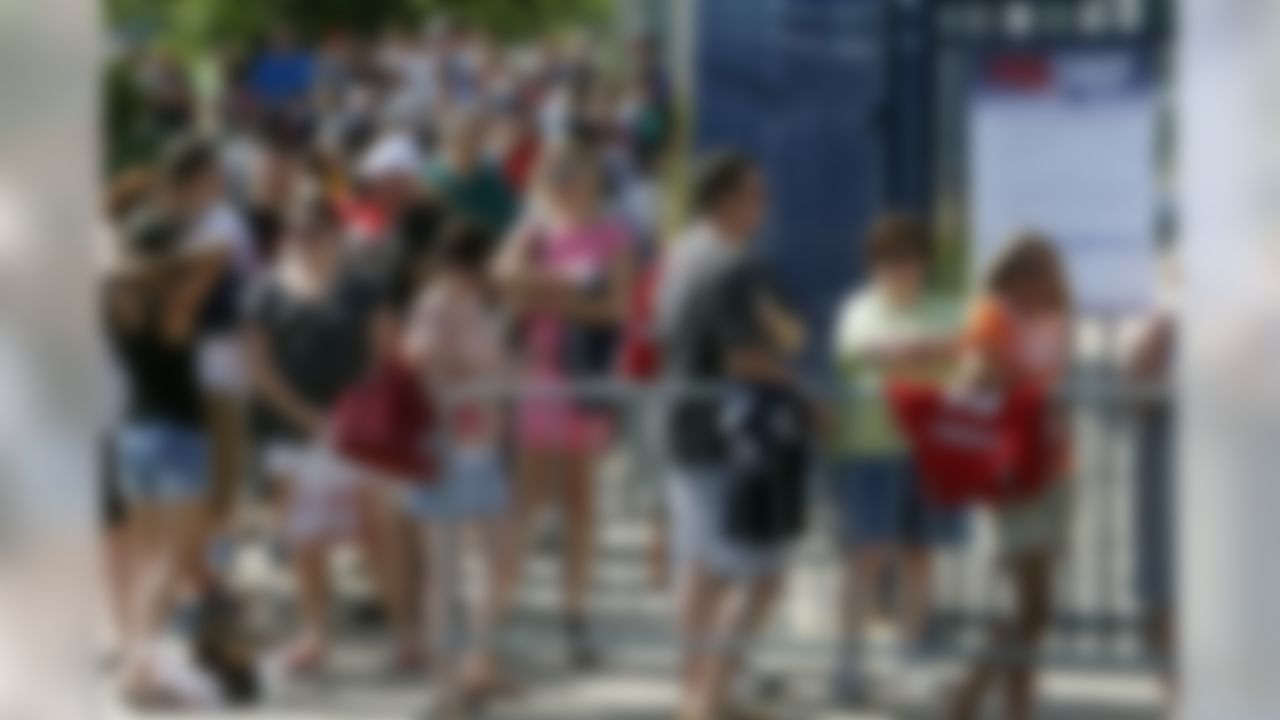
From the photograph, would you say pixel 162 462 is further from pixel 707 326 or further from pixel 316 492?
pixel 707 326

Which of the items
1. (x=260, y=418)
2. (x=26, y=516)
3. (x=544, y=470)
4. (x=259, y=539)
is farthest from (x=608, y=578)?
(x=26, y=516)

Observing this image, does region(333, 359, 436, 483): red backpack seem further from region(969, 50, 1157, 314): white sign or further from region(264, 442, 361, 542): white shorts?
region(969, 50, 1157, 314): white sign

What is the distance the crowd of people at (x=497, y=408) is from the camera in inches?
284

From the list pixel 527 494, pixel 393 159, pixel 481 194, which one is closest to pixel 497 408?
pixel 527 494

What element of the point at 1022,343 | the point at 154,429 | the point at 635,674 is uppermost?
the point at 1022,343

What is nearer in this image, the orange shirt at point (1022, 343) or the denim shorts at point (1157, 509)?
the orange shirt at point (1022, 343)

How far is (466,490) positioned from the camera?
7.70 metres

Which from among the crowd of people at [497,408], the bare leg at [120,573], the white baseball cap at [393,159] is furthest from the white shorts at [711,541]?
the white baseball cap at [393,159]

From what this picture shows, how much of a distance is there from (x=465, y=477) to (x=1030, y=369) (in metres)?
1.59

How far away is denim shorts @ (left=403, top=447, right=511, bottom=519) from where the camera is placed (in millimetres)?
7652

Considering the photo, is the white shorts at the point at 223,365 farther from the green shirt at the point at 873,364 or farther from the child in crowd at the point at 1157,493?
the child in crowd at the point at 1157,493

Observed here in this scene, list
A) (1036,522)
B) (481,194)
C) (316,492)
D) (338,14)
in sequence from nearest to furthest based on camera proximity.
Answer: (1036,522)
(316,492)
(481,194)
(338,14)

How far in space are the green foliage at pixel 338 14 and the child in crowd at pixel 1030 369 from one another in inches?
184

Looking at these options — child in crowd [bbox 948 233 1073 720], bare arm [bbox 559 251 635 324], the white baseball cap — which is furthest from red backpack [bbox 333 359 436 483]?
the white baseball cap
